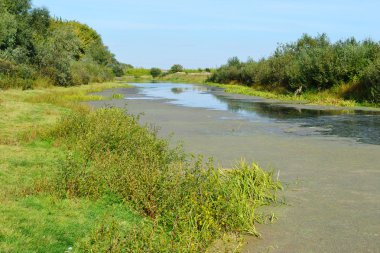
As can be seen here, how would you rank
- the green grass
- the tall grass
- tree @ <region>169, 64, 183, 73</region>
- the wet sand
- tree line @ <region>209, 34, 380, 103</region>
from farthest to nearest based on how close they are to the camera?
tree @ <region>169, 64, 183, 73</region>, tree line @ <region>209, 34, 380, 103</region>, the wet sand, the green grass, the tall grass

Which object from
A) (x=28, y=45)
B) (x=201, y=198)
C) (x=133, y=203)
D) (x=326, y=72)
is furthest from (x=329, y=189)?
(x=28, y=45)

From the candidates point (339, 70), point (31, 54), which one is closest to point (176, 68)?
point (31, 54)

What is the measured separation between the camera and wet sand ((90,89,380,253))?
605 cm

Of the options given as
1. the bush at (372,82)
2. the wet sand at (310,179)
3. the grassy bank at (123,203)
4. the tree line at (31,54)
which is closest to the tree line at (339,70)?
the bush at (372,82)

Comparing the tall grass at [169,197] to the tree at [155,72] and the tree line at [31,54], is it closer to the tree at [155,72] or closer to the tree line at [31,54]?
the tree line at [31,54]

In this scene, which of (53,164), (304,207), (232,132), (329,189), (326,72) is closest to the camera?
(304,207)

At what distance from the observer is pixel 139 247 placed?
461 centimetres

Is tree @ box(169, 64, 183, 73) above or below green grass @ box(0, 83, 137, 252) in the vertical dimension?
above

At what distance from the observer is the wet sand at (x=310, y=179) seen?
6.05 m

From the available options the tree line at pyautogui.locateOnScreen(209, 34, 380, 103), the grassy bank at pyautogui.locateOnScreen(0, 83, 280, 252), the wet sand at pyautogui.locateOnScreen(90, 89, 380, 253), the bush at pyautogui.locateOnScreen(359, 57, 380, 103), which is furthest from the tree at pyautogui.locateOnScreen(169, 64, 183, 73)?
the grassy bank at pyautogui.locateOnScreen(0, 83, 280, 252)

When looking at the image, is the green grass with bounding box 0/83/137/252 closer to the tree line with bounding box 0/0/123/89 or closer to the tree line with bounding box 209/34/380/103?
the tree line with bounding box 0/0/123/89

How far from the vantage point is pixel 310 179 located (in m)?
9.30

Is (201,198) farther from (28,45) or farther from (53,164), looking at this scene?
(28,45)

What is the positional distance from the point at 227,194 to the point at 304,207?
66.4 inches
